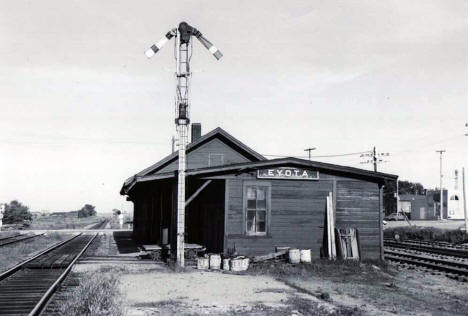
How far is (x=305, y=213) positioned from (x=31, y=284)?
27.9ft

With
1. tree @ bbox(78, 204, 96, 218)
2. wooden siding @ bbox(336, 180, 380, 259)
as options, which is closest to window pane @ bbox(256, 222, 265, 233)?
wooden siding @ bbox(336, 180, 380, 259)

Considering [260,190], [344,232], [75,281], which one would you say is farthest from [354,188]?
[75,281]

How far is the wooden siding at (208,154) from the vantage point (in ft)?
83.2

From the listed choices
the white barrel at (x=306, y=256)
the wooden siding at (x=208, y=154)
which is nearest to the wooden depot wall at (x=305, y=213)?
the white barrel at (x=306, y=256)

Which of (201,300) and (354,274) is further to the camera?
(354,274)

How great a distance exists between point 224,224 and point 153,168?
1002 centimetres

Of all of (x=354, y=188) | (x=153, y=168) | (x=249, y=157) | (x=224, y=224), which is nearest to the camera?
(x=224, y=224)

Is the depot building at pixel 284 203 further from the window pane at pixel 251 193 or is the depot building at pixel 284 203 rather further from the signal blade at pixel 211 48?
the signal blade at pixel 211 48

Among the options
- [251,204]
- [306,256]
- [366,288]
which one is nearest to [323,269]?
[306,256]

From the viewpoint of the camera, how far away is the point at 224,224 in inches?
591

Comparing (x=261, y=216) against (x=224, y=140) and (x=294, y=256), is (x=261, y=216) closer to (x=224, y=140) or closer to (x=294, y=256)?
(x=294, y=256)

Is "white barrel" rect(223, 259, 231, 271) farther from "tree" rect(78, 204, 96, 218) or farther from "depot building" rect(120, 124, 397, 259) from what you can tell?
"tree" rect(78, 204, 96, 218)

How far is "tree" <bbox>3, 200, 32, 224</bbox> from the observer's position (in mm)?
64250

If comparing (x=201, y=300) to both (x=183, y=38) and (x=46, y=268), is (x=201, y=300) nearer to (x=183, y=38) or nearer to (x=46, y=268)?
(x=46, y=268)
